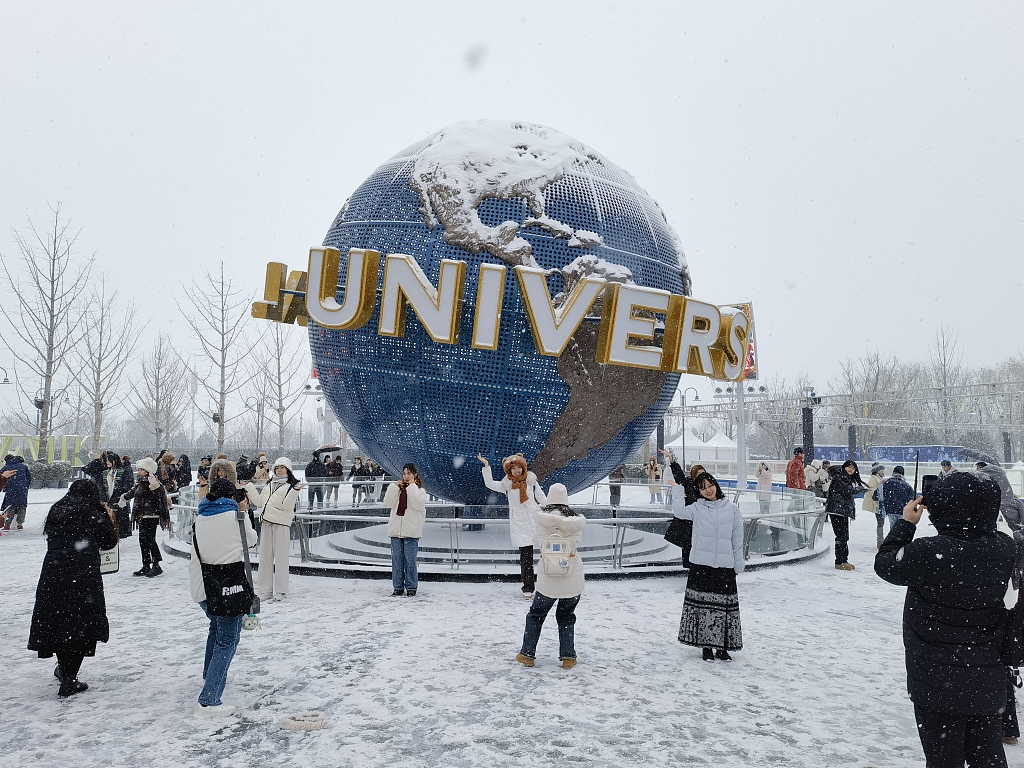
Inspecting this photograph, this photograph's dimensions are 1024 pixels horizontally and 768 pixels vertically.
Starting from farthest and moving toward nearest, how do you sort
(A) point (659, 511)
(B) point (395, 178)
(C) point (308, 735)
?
(A) point (659, 511) → (B) point (395, 178) → (C) point (308, 735)

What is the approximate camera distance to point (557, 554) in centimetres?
523

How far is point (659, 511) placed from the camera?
1459cm

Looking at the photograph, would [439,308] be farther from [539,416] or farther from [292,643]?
[292,643]

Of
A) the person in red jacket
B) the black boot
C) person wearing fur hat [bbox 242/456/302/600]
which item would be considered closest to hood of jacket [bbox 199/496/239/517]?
the black boot

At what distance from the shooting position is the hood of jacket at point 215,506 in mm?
4383

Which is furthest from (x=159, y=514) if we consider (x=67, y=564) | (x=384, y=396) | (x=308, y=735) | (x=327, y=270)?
(x=308, y=735)

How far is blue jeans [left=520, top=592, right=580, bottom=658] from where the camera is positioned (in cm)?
531

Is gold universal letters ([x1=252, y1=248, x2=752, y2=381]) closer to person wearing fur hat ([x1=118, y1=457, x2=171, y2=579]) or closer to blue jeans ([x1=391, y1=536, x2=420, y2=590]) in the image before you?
blue jeans ([x1=391, y1=536, x2=420, y2=590])

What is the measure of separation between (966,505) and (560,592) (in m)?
2.96

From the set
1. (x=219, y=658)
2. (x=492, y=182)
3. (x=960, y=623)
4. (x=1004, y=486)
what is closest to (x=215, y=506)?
(x=219, y=658)

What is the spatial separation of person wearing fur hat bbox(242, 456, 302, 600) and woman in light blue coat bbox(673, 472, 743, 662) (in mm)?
4247

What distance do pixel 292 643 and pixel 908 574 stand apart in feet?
15.7

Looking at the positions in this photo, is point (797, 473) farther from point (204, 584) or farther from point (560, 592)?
point (204, 584)

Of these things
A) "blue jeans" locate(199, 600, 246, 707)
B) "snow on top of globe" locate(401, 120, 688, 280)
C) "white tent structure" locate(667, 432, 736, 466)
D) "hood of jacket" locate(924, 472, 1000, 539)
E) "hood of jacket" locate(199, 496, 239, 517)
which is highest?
"snow on top of globe" locate(401, 120, 688, 280)
